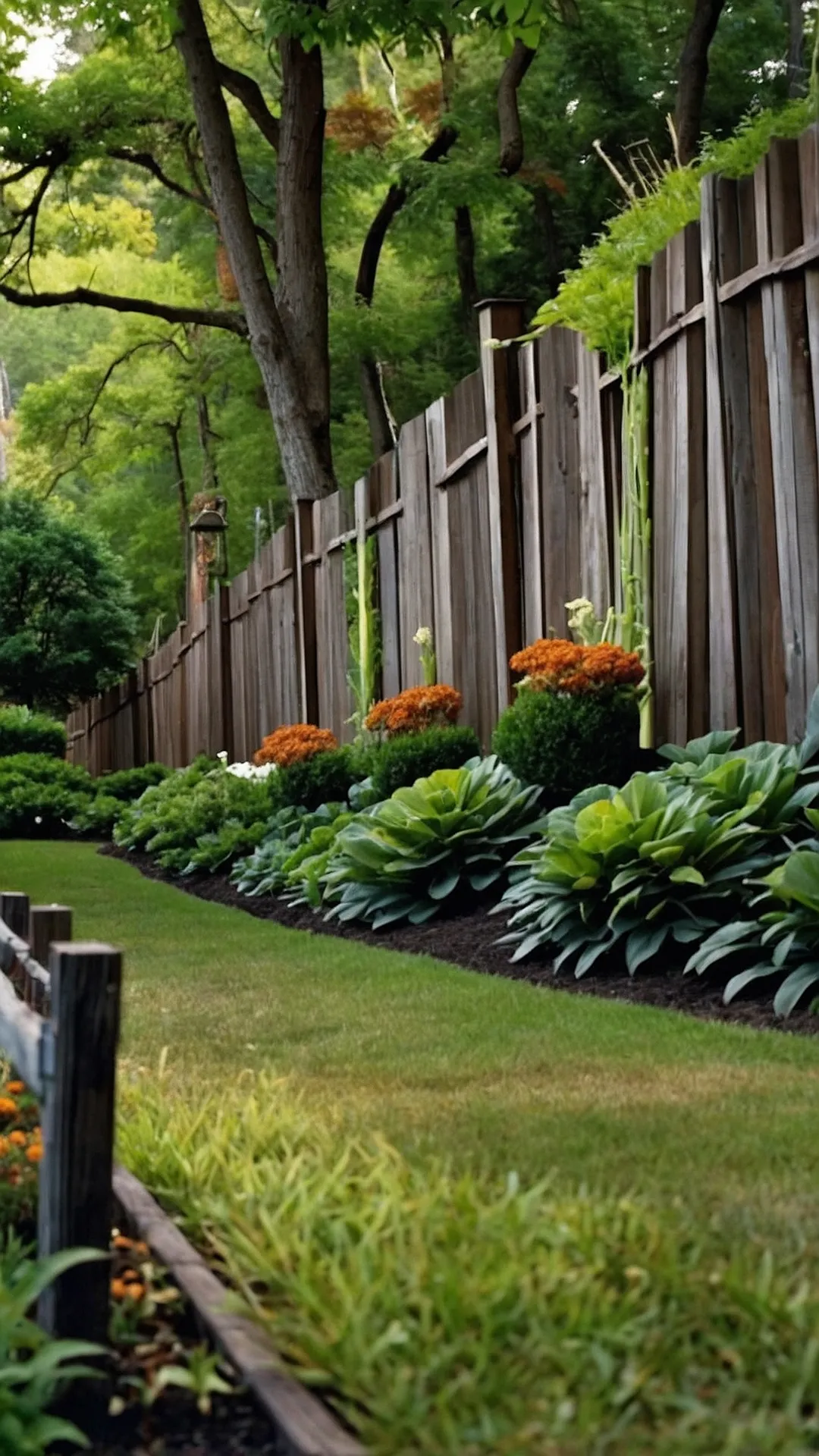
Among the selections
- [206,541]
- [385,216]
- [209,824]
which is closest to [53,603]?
[206,541]

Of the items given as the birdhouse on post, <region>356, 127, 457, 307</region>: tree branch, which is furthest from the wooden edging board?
<region>356, 127, 457, 307</region>: tree branch

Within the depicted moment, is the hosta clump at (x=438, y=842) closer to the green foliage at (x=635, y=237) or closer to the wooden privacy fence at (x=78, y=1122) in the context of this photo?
the green foliage at (x=635, y=237)

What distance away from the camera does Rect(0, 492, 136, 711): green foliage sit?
90.2ft

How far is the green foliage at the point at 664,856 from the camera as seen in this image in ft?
18.1

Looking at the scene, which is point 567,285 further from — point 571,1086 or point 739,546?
point 571,1086

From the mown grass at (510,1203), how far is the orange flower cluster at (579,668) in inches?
81.4

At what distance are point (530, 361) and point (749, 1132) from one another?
5.92 metres

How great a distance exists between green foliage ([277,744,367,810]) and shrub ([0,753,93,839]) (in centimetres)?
770

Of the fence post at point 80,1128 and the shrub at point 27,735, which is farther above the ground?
the shrub at point 27,735

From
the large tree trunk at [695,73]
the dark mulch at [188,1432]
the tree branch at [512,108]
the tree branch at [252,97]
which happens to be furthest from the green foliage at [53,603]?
the dark mulch at [188,1432]

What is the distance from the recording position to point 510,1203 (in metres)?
2.80

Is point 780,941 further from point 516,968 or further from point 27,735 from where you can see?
point 27,735

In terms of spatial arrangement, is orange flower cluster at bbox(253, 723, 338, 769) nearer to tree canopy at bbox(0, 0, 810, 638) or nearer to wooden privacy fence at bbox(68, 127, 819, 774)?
wooden privacy fence at bbox(68, 127, 819, 774)

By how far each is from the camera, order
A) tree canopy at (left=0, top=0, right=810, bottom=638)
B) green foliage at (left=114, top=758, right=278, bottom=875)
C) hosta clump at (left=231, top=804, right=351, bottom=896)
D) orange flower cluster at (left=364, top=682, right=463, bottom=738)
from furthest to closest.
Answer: tree canopy at (left=0, top=0, right=810, bottom=638) → green foliage at (left=114, top=758, right=278, bottom=875) → orange flower cluster at (left=364, top=682, right=463, bottom=738) → hosta clump at (left=231, top=804, right=351, bottom=896)
